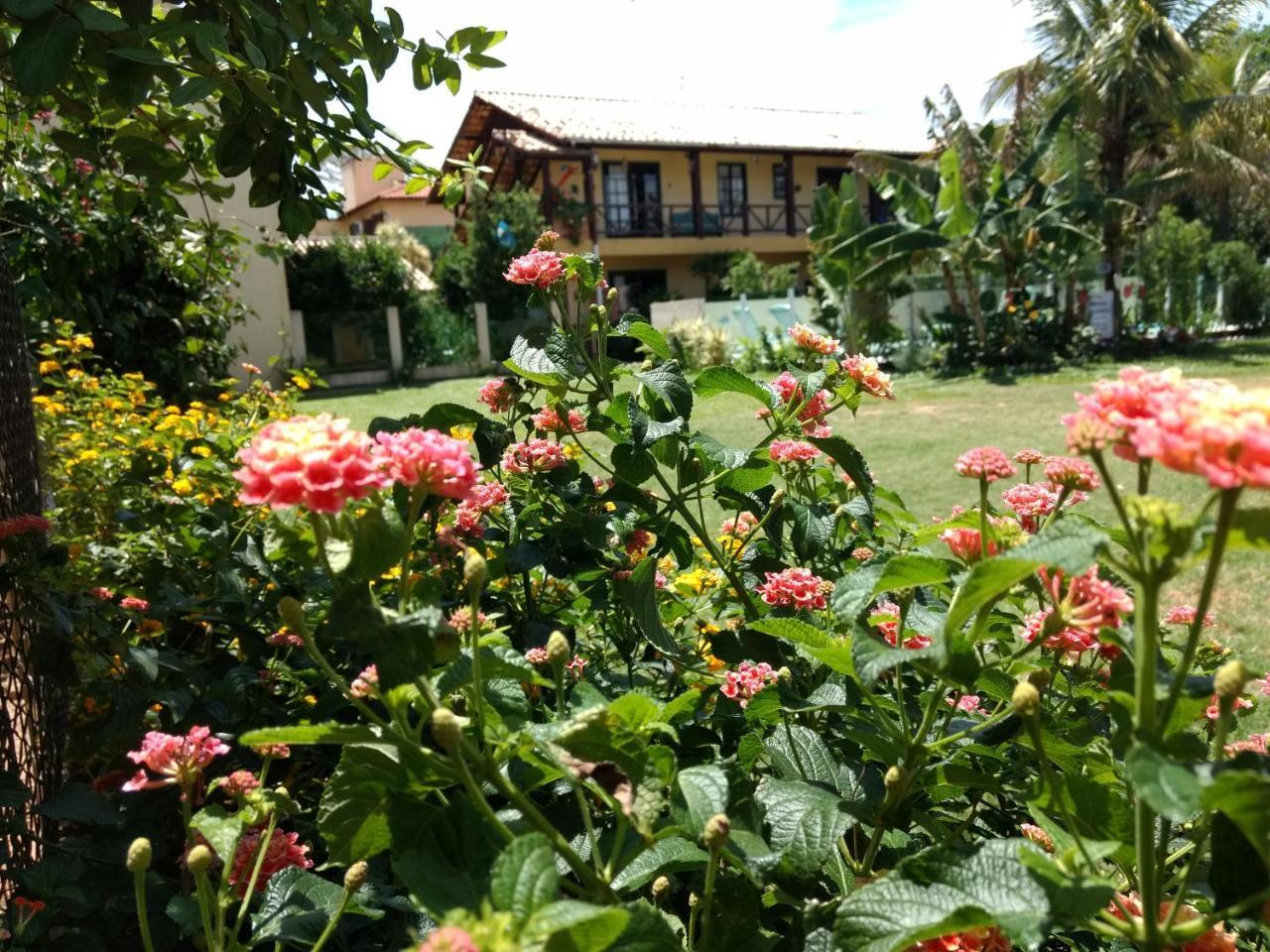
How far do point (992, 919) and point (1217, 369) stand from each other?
15211 millimetres

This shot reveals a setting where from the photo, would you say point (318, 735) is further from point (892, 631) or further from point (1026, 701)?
point (892, 631)

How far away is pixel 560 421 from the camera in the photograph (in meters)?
1.82

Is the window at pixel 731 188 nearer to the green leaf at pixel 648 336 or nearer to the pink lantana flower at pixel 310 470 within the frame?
the green leaf at pixel 648 336

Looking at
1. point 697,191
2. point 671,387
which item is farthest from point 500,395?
point 697,191

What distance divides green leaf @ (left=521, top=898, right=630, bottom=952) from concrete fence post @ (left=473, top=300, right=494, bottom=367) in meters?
19.0

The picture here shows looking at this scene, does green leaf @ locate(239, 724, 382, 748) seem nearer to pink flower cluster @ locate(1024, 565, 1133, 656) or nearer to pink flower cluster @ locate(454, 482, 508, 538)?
pink flower cluster @ locate(1024, 565, 1133, 656)

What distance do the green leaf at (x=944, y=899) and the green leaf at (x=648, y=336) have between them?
1052mm

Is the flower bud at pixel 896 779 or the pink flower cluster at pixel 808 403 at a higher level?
the pink flower cluster at pixel 808 403

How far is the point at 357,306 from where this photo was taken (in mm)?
19344

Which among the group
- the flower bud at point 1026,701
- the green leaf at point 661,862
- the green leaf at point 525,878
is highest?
the flower bud at point 1026,701

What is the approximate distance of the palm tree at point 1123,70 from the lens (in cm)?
1667

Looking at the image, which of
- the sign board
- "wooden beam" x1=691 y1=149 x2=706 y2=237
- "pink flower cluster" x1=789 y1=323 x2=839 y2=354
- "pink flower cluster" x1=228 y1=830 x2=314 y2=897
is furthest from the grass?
"wooden beam" x1=691 y1=149 x2=706 y2=237

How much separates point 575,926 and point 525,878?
51 millimetres

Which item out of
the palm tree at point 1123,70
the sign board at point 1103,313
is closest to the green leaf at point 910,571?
the palm tree at point 1123,70
